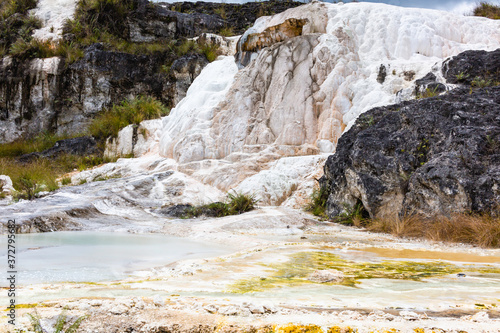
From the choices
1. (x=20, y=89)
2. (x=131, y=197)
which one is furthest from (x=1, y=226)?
(x=20, y=89)

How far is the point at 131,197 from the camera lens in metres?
7.84

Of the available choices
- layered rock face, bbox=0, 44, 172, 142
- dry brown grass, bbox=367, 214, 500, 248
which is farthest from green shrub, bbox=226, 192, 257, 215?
layered rock face, bbox=0, 44, 172, 142

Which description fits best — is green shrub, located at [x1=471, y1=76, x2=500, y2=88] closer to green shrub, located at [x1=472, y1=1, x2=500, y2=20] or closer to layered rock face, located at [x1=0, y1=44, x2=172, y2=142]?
green shrub, located at [x1=472, y1=1, x2=500, y2=20]

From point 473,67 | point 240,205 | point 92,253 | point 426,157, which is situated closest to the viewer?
point 92,253

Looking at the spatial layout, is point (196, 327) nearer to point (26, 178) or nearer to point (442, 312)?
point (442, 312)

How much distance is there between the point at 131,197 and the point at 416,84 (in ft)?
20.4

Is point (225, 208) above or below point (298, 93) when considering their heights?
below

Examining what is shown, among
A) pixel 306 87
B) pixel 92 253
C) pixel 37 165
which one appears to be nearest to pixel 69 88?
pixel 37 165

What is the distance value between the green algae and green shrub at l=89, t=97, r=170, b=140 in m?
10.2

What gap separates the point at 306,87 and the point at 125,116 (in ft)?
20.0

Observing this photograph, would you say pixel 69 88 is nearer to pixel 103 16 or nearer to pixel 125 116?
pixel 125 116

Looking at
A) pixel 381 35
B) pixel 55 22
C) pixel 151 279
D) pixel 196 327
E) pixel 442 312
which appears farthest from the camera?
pixel 55 22

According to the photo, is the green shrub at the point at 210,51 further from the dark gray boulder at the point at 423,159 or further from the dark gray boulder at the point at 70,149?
the dark gray boulder at the point at 423,159

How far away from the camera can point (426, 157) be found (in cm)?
586
